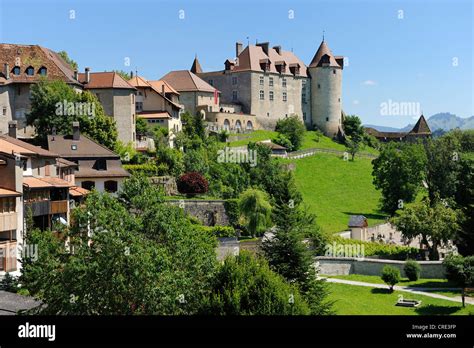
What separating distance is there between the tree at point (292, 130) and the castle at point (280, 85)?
3227 millimetres

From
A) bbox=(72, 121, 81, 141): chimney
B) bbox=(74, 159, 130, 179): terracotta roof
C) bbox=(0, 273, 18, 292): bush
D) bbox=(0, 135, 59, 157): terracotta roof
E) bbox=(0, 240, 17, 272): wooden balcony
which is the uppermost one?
bbox=(72, 121, 81, 141): chimney

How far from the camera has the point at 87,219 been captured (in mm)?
24078

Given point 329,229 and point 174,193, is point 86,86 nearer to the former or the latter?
point 174,193

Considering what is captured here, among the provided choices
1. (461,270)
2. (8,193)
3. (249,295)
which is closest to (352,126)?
(461,270)

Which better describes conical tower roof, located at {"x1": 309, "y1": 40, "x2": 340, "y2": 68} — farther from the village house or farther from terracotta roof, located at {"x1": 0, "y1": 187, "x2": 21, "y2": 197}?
terracotta roof, located at {"x1": 0, "y1": 187, "x2": 21, "y2": 197}

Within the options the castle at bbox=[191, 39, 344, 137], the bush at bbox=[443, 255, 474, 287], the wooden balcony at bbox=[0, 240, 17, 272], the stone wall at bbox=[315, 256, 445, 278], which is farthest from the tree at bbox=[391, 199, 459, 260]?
the castle at bbox=[191, 39, 344, 137]

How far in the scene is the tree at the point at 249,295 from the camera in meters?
21.6

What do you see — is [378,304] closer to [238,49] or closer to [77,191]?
[77,191]

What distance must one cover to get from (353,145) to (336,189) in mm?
17731

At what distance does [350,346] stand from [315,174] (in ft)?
202

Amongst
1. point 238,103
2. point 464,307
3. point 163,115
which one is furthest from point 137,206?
point 238,103

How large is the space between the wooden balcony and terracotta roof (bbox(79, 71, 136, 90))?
2988 centimetres

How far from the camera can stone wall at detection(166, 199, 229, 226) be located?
50.2m

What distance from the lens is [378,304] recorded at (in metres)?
33.9
